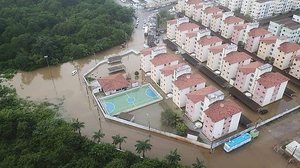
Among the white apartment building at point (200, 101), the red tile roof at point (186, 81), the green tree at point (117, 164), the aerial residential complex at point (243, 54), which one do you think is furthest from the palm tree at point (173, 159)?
the red tile roof at point (186, 81)

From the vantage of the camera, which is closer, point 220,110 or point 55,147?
point 55,147

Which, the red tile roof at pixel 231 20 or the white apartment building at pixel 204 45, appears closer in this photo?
the white apartment building at pixel 204 45

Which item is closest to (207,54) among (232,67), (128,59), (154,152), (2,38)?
(232,67)

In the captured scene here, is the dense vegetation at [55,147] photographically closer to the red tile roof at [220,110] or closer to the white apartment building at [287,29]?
the red tile roof at [220,110]

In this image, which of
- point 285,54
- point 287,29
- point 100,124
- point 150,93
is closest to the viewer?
point 100,124

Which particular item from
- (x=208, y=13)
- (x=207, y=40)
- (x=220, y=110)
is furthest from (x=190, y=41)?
(x=220, y=110)

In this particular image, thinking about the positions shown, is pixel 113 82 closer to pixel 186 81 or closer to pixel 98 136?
pixel 186 81
